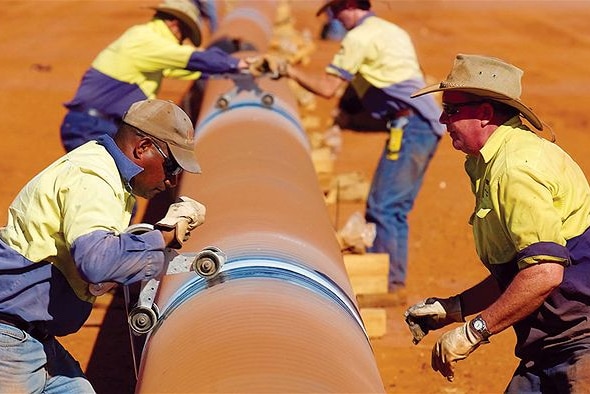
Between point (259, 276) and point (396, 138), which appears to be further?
point (396, 138)

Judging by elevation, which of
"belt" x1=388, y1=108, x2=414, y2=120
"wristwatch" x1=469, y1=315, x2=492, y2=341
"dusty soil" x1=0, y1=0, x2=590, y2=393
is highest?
"wristwatch" x1=469, y1=315, x2=492, y2=341

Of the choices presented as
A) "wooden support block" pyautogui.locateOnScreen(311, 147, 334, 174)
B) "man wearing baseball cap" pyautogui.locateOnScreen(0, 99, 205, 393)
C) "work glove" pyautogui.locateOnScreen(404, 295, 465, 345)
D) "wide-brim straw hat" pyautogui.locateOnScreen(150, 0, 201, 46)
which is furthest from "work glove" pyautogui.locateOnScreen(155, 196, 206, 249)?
"wooden support block" pyautogui.locateOnScreen(311, 147, 334, 174)

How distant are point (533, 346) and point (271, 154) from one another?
236 centimetres

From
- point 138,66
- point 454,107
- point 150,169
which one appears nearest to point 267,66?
point 138,66

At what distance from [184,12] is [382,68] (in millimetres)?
1596

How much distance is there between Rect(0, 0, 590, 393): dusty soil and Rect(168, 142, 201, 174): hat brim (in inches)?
94.6

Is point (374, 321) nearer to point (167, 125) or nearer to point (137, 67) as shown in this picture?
point (137, 67)

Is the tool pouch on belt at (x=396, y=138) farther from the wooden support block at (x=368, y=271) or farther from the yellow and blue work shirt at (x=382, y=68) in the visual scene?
the wooden support block at (x=368, y=271)

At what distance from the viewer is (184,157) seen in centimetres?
384

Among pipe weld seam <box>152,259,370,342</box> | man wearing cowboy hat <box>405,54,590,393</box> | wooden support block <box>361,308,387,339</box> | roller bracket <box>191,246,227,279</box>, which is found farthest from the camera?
wooden support block <box>361,308,387,339</box>

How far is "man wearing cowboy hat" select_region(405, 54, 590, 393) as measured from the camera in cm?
359

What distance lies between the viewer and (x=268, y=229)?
452cm

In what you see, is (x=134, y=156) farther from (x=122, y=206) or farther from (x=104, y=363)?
(x=104, y=363)

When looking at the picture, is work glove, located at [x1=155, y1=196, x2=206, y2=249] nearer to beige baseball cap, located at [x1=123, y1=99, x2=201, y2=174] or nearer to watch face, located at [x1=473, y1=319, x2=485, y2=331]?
beige baseball cap, located at [x1=123, y1=99, x2=201, y2=174]
